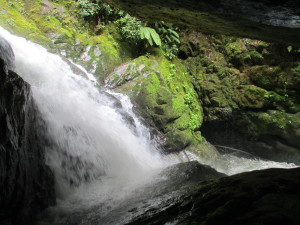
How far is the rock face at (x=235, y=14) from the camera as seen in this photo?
2344 mm

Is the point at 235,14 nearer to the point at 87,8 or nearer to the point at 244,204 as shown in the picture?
the point at 244,204

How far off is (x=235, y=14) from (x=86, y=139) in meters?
4.29

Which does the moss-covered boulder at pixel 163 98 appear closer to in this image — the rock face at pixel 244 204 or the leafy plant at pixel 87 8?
the leafy plant at pixel 87 8

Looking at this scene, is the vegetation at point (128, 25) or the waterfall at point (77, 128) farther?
the vegetation at point (128, 25)

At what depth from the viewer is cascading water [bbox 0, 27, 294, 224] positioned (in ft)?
15.0

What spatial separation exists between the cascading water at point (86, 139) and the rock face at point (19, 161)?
479 millimetres

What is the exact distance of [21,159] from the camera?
3342mm

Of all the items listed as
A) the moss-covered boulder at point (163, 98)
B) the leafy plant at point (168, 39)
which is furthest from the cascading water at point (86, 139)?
the leafy plant at point (168, 39)

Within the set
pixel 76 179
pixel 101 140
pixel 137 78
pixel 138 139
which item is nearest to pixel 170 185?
pixel 76 179

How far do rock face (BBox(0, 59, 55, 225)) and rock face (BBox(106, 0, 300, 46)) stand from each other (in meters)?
1.81

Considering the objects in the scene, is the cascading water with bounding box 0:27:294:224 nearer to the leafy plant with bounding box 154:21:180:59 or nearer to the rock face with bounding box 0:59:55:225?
the rock face with bounding box 0:59:55:225

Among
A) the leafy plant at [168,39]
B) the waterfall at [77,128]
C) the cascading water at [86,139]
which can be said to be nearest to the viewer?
the cascading water at [86,139]

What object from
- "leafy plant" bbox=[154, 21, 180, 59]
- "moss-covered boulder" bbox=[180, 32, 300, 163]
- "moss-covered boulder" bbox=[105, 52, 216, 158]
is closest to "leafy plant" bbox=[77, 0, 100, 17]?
"leafy plant" bbox=[154, 21, 180, 59]

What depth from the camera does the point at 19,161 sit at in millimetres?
3271
